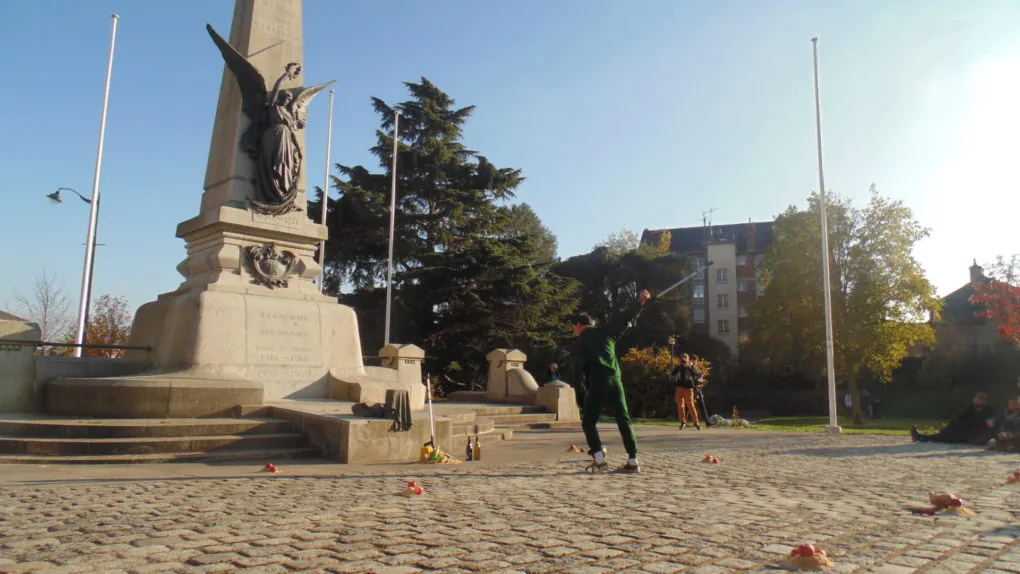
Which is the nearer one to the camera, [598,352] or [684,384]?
[598,352]

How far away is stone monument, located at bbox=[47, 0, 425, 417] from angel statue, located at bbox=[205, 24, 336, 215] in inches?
Result: 0.7

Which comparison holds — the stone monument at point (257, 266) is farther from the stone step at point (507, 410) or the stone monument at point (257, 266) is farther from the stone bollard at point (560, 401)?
the stone bollard at point (560, 401)

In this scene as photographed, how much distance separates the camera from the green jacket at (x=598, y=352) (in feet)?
23.1

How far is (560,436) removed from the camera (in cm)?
1275

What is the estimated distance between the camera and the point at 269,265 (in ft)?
39.8

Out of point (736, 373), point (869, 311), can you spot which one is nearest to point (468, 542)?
point (869, 311)

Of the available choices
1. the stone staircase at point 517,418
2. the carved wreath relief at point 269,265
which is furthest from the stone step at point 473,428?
the carved wreath relief at point 269,265

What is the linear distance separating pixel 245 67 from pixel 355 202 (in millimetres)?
19776

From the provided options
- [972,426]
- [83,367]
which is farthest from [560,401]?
[83,367]

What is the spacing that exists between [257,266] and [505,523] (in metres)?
8.79

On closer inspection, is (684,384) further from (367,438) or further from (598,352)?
(367,438)

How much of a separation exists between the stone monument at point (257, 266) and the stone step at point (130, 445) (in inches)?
48.6

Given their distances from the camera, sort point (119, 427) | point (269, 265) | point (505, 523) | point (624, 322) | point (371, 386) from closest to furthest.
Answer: point (505, 523) → point (624, 322) → point (119, 427) → point (371, 386) → point (269, 265)

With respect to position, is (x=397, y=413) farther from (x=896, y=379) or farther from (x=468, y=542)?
(x=896, y=379)
